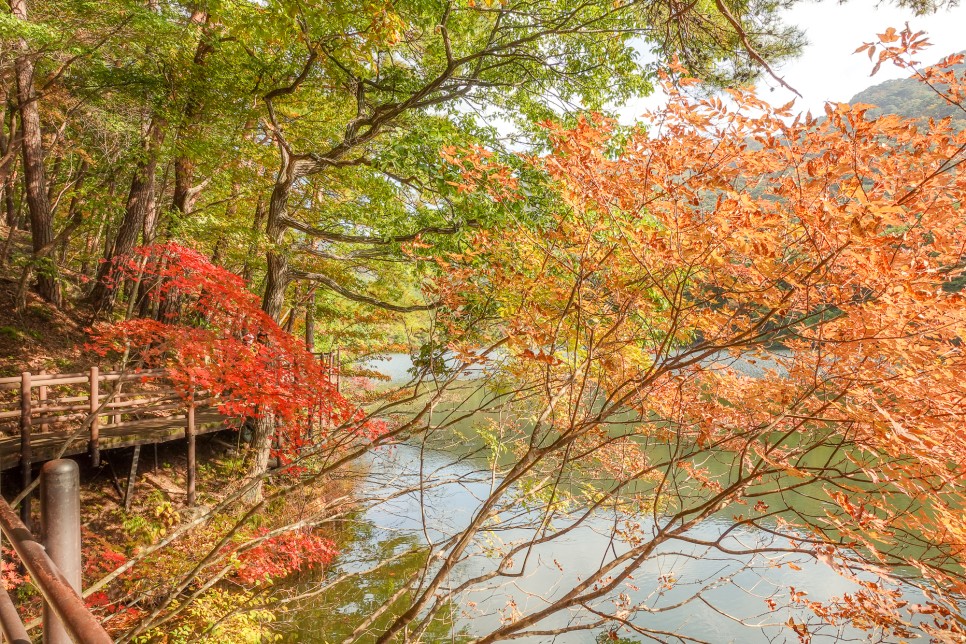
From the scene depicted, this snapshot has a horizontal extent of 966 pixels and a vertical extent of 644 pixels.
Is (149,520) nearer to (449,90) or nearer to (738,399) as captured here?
(449,90)

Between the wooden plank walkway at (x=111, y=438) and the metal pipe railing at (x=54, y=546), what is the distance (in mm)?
4849

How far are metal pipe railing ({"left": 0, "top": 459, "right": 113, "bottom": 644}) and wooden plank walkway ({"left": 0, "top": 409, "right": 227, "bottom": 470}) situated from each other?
4849 millimetres

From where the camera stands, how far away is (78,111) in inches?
413

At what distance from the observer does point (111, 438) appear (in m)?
7.02

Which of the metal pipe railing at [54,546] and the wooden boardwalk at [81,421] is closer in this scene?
the metal pipe railing at [54,546]

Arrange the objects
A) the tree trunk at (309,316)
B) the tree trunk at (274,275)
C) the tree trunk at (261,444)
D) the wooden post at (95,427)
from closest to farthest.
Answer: the wooden post at (95,427)
the tree trunk at (274,275)
the tree trunk at (261,444)
the tree trunk at (309,316)

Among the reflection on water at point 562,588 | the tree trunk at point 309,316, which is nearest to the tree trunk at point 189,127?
the tree trunk at point 309,316

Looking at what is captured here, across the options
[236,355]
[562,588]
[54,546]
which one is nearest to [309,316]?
[236,355]

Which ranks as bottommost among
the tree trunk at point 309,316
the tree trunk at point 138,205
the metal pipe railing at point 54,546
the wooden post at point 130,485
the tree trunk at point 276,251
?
the wooden post at point 130,485

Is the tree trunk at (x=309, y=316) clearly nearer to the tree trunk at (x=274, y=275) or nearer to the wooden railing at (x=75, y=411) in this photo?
the tree trunk at (x=274, y=275)

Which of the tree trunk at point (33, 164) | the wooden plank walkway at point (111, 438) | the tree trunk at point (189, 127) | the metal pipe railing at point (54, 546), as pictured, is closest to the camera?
the metal pipe railing at point (54, 546)

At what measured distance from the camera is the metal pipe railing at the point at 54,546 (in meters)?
0.92

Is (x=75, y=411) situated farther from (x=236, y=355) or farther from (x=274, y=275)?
(x=236, y=355)

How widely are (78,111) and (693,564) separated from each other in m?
14.5
